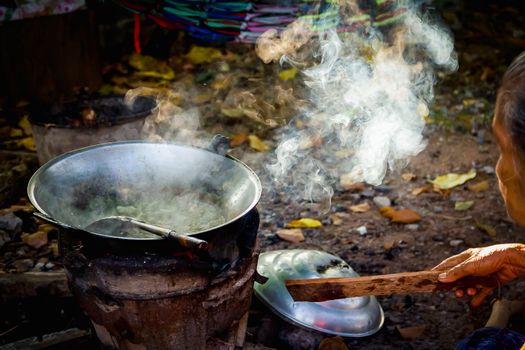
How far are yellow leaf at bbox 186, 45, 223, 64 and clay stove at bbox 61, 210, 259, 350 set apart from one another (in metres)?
5.27

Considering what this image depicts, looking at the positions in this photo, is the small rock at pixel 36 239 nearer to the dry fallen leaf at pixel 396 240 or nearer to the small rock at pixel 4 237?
the small rock at pixel 4 237

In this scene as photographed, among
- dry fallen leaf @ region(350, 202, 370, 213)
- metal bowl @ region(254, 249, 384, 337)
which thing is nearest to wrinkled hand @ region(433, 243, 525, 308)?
metal bowl @ region(254, 249, 384, 337)

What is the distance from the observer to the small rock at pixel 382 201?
496 cm

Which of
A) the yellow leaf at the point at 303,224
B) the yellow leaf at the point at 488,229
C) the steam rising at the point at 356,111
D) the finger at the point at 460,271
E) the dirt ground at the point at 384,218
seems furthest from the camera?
the steam rising at the point at 356,111

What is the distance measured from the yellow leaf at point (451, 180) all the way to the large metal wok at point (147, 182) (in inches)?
118

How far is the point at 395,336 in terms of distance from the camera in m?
3.50

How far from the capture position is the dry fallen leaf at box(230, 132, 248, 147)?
19.1 ft

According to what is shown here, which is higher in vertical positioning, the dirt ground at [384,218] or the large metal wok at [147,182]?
the large metal wok at [147,182]

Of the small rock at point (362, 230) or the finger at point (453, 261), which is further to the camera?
the small rock at point (362, 230)

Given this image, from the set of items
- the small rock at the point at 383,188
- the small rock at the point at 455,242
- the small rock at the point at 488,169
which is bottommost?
the small rock at the point at 383,188

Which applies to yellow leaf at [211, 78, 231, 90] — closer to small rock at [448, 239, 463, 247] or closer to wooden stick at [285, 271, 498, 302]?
small rock at [448, 239, 463, 247]

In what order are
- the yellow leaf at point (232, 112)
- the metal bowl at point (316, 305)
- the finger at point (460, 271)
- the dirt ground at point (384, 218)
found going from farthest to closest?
the yellow leaf at point (232, 112)
the dirt ground at point (384, 218)
the metal bowl at point (316, 305)
the finger at point (460, 271)

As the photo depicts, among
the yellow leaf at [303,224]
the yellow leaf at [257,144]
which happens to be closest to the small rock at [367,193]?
the yellow leaf at [303,224]

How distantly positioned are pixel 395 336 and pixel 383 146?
6.04 feet
